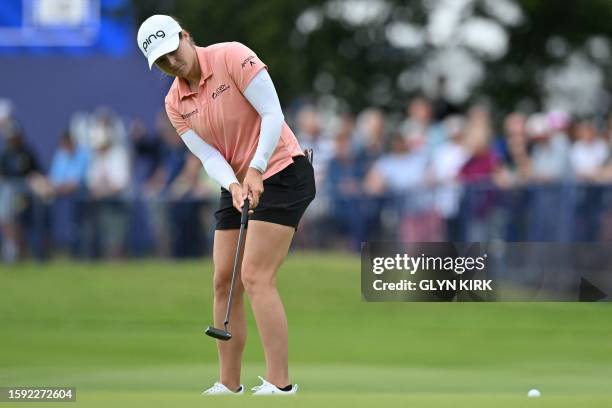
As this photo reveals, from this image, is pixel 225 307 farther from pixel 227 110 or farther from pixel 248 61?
pixel 248 61

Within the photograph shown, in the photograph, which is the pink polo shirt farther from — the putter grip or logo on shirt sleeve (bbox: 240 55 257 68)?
the putter grip

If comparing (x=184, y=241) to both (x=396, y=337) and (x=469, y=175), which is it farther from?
(x=396, y=337)

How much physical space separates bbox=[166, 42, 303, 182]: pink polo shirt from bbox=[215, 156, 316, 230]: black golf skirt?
6 cm

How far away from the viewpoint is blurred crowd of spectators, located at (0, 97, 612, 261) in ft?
54.0

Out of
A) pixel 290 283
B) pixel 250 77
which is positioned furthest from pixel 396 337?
pixel 250 77

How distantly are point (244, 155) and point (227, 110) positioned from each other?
32 centimetres

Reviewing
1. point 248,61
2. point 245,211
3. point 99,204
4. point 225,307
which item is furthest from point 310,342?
point 99,204

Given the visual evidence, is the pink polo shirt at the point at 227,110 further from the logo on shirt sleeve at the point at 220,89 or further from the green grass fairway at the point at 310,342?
the green grass fairway at the point at 310,342

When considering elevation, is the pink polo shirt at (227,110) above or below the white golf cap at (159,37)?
below

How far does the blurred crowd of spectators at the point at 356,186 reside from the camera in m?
16.5

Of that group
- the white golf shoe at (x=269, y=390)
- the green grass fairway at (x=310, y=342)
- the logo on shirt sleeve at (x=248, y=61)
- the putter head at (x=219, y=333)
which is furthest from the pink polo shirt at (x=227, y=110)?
the green grass fairway at (x=310, y=342)

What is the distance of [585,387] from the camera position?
33.1 feet

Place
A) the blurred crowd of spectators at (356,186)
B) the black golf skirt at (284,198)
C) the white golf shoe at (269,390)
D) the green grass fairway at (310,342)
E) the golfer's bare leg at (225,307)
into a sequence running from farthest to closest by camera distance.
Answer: the blurred crowd of spectators at (356,186), the green grass fairway at (310,342), the golfer's bare leg at (225,307), the black golf skirt at (284,198), the white golf shoe at (269,390)

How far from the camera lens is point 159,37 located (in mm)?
9016
